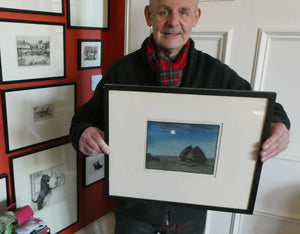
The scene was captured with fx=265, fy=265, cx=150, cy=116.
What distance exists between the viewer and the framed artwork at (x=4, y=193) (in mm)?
1135

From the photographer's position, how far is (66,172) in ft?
4.73

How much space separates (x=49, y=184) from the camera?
1.35 meters

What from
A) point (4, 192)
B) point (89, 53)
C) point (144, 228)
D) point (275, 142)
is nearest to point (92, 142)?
point (144, 228)

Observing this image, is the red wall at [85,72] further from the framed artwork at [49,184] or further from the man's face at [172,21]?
the man's face at [172,21]

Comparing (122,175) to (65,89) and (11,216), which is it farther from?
(65,89)

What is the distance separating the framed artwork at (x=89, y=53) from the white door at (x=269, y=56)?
0.93 ft

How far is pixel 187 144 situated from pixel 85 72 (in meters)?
0.87

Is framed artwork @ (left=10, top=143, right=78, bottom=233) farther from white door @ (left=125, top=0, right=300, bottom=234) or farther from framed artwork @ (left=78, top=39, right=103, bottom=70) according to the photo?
white door @ (left=125, top=0, right=300, bottom=234)

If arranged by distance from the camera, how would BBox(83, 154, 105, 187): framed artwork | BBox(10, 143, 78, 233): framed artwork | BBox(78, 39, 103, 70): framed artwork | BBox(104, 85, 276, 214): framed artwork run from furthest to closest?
BBox(83, 154, 105, 187): framed artwork
BBox(78, 39, 103, 70): framed artwork
BBox(10, 143, 78, 233): framed artwork
BBox(104, 85, 276, 214): framed artwork

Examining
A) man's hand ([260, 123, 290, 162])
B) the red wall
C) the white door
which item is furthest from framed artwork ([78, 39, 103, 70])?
man's hand ([260, 123, 290, 162])

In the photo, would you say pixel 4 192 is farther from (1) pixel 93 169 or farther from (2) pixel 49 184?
(1) pixel 93 169

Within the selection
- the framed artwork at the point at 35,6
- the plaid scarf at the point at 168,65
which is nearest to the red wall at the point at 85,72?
the framed artwork at the point at 35,6

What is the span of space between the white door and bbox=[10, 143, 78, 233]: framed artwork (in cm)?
82

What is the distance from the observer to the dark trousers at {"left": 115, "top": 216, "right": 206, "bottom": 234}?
0.94 m
